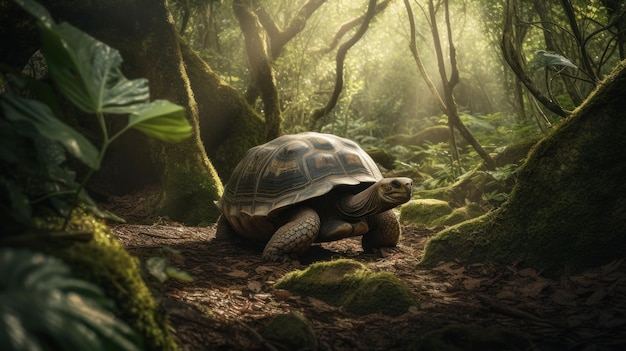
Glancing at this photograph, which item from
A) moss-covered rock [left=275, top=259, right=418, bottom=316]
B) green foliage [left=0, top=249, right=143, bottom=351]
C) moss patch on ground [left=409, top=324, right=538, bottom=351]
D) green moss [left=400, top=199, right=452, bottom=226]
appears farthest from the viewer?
green moss [left=400, top=199, right=452, bottom=226]

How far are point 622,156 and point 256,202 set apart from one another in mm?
3367

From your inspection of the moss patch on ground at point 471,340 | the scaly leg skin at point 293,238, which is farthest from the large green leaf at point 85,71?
the scaly leg skin at point 293,238

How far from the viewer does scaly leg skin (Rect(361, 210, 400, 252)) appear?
5590mm

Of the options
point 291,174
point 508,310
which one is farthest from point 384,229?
point 508,310

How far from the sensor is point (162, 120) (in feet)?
6.37

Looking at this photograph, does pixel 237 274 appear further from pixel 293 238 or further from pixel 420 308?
pixel 420 308

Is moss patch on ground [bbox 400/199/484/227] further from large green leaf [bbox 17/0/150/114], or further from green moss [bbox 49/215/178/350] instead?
large green leaf [bbox 17/0/150/114]

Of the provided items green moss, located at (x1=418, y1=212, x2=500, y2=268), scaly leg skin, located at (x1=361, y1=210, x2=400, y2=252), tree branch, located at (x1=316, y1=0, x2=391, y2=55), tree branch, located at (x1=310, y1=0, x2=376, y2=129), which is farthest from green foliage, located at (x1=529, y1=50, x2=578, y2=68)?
tree branch, located at (x1=316, y1=0, x2=391, y2=55)

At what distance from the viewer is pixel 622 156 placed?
355cm

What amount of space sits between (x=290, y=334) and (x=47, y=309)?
4.95 ft

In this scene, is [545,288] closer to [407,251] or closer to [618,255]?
[618,255]

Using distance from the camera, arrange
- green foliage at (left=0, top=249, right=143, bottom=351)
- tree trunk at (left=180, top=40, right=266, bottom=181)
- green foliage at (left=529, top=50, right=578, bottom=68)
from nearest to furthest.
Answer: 1. green foliage at (left=0, top=249, right=143, bottom=351)
2. green foliage at (left=529, top=50, right=578, bottom=68)
3. tree trunk at (left=180, top=40, right=266, bottom=181)

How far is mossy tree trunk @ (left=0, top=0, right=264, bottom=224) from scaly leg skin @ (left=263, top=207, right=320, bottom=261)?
8.30 ft

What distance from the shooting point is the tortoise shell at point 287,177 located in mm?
5156
